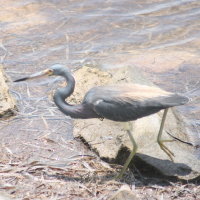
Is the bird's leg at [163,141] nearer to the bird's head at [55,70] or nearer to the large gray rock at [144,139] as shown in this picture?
the large gray rock at [144,139]

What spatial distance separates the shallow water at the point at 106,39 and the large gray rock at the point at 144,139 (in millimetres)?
552

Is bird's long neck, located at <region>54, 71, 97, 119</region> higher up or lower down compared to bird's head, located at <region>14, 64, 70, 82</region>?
lower down

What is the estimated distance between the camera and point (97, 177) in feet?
19.2

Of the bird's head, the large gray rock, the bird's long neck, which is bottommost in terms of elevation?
the large gray rock

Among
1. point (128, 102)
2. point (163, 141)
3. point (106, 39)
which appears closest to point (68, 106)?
point (128, 102)

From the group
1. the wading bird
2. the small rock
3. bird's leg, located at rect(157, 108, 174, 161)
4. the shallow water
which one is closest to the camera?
the small rock

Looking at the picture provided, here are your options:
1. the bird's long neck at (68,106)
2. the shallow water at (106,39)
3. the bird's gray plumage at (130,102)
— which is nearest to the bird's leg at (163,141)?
the bird's gray plumage at (130,102)

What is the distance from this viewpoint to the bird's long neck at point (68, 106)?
597cm

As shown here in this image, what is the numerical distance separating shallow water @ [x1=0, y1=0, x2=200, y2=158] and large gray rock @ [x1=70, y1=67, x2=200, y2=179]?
0.55m

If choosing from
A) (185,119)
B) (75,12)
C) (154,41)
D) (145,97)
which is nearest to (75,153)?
(145,97)

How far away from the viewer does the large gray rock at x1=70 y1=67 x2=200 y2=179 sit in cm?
581

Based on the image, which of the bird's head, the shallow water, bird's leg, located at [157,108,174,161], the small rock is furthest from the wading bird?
the shallow water

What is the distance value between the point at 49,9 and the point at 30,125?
15.5 feet

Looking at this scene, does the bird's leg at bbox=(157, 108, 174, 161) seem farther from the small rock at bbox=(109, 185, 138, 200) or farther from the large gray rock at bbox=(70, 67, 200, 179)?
the small rock at bbox=(109, 185, 138, 200)
